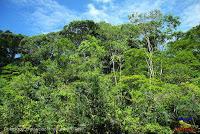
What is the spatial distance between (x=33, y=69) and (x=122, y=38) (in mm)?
8364

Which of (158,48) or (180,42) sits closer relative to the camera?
(180,42)

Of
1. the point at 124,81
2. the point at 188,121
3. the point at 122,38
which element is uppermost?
the point at 122,38

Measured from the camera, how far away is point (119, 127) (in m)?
14.3

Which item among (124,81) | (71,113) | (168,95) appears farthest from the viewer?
(124,81)

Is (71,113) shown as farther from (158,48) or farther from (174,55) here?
(158,48)

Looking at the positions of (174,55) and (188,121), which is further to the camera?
(174,55)

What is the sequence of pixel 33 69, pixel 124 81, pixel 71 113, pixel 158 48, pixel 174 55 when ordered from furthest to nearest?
pixel 158 48, pixel 33 69, pixel 174 55, pixel 124 81, pixel 71 113

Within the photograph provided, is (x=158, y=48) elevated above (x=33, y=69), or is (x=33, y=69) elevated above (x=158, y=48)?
(x=158, y=48)

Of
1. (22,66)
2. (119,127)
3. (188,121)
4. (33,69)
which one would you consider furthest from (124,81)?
(22,66)

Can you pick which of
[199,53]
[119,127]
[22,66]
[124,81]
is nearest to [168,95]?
[124,81]

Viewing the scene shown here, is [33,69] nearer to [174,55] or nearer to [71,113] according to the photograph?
[174,55]

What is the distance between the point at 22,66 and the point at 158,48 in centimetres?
1312

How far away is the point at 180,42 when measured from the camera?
26.9 m

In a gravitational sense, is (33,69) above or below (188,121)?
above
